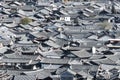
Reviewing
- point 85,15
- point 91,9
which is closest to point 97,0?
point 91,9

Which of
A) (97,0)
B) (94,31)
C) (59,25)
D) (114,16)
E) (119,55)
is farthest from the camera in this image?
(97,0)

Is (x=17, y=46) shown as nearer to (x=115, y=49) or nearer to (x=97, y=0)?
(x=115, y=49)

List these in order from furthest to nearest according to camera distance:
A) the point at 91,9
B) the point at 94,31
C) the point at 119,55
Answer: the point at 91,9 < the point at 94,31 < the point at 119,55

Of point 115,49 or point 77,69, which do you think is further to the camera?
point 115,49

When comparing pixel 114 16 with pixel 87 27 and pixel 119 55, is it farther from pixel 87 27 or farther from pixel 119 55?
pixel 119 55

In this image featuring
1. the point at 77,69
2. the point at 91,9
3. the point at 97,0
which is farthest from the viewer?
the point at 97,0

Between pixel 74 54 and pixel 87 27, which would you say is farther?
pixel 87 27

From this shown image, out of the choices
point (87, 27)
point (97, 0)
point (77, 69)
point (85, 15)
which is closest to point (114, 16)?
point (85, 15)

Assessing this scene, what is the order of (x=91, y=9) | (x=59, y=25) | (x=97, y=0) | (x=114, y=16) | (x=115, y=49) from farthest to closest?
(x=97, y=0), (x=91, y=9), (x=114, y=16), (x=59, y=25), (x=115, y=49)
